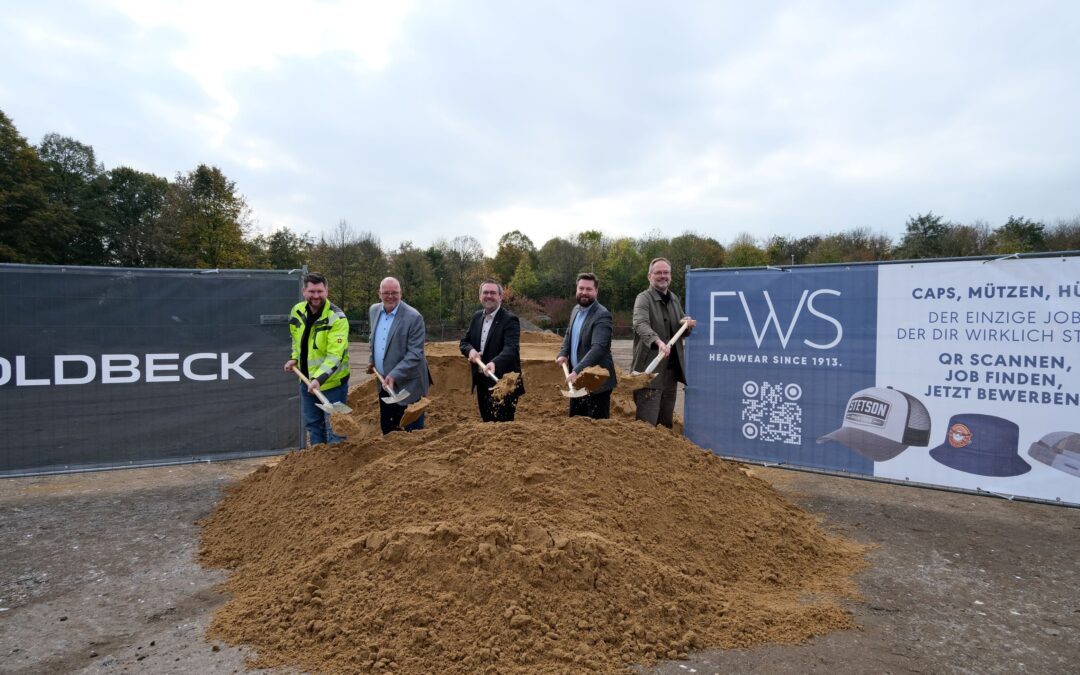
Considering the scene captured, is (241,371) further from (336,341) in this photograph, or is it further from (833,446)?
(833,446)

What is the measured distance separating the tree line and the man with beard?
2901 cm

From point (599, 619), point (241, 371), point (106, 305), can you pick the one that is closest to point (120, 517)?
point (241, 371)

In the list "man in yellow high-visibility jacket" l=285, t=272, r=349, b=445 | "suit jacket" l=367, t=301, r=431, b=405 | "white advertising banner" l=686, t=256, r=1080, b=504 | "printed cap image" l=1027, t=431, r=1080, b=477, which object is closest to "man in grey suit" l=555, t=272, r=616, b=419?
"suit jacket" l=367, t=301, r=431, b=405

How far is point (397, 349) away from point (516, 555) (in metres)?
2.77

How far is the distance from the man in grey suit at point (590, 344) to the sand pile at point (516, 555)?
0.68 metres

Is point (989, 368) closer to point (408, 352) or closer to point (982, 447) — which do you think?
point (982, 447)

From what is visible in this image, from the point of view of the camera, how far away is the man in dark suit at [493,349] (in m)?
5.30

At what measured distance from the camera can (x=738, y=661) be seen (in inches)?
112

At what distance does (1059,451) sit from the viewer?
504cm

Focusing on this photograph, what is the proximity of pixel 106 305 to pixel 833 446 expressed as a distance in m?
7.26

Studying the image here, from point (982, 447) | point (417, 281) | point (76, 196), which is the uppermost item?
point (76, 196)

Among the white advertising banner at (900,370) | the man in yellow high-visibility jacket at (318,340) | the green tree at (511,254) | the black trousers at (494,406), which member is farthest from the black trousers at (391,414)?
the green tree at (511,254)

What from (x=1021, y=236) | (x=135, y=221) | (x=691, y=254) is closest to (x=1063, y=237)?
(x=1021, y=236)

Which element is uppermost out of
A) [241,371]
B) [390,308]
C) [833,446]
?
[390,308]
